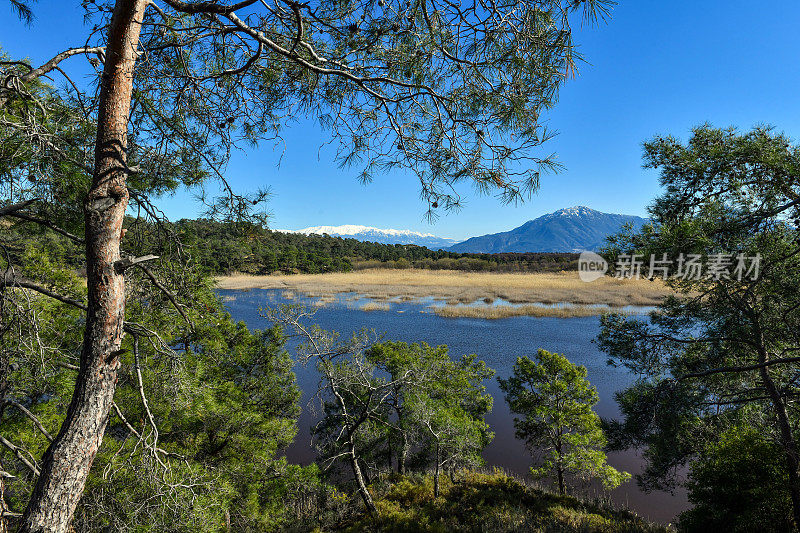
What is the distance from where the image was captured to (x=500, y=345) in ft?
63.7

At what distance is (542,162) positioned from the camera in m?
2.64

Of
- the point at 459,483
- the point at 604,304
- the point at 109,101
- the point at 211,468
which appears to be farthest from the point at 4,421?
the point at 604,304

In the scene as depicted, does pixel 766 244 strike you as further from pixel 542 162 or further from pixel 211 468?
pixel 211 468

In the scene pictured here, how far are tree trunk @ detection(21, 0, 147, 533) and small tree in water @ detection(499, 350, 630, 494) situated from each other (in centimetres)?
973

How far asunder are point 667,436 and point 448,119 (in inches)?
330

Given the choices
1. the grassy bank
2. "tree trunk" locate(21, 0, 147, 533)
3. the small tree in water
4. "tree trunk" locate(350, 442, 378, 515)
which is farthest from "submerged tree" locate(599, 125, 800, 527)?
"tree trunk" locate(21, 0, 147, 533)

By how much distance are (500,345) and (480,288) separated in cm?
2159

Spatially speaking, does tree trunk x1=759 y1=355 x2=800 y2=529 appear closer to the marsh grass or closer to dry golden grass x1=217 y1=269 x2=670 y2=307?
the marsh grass

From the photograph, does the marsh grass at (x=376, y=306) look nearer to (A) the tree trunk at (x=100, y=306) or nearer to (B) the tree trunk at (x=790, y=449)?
(B) the tree trunk at (x=790, y=449)

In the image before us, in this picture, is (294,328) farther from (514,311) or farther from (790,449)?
(514,311)

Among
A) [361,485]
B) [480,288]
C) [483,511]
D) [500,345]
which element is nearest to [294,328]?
[361,485]

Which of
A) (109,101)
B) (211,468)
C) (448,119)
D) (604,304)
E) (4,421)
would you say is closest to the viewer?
(109,101)

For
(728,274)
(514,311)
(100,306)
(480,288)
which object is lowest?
(514,311)

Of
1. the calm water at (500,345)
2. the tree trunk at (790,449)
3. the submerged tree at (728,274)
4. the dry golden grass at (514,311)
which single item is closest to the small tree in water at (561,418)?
the calm water at (500,345)
